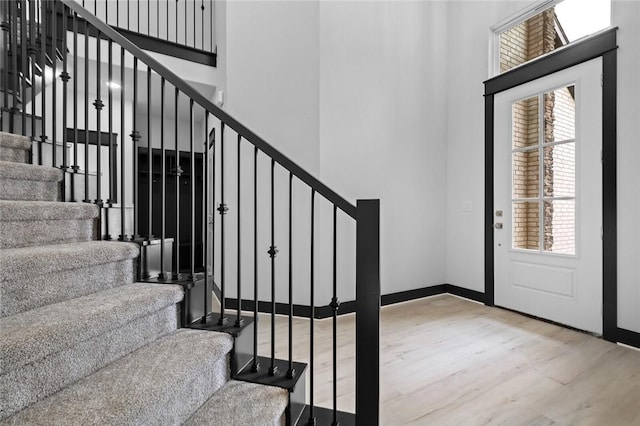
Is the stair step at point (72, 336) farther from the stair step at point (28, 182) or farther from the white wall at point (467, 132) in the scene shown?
the white wall at point (467, 132)

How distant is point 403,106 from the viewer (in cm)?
362

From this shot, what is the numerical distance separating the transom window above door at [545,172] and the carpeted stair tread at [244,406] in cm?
289

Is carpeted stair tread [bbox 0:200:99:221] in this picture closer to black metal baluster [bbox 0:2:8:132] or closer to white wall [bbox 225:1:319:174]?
black metal baluster [bbox 0:2:8:132]

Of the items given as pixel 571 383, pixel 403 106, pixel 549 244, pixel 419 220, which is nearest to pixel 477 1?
pixel 403 106

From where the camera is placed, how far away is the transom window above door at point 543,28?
2742 millimetres

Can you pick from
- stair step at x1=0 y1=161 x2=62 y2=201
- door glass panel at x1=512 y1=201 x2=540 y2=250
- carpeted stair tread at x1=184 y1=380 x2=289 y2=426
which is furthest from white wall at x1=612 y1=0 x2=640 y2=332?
stair step at x1=0 y1=161 x2=62 y2=201

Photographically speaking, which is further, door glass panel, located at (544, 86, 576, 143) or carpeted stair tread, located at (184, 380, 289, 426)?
door glass panel, located at (544, 86, 576, 143)

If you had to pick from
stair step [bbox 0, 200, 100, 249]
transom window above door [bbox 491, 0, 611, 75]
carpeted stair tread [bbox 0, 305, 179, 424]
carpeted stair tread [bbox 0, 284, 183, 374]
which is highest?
transom window above door [bbox 491, 0, 611, 75]

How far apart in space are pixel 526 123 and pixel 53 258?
3.80 meters

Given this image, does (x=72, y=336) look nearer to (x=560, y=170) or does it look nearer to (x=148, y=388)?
(x=148, y=388)

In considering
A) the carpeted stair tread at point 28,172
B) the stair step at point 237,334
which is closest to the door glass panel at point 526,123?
→ the stair step at point 237,334

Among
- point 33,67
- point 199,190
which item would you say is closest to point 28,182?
point 33,67

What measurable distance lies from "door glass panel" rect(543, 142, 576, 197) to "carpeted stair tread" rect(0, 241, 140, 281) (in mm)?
3403

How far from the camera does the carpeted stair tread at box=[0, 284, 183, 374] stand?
2.85 feet
